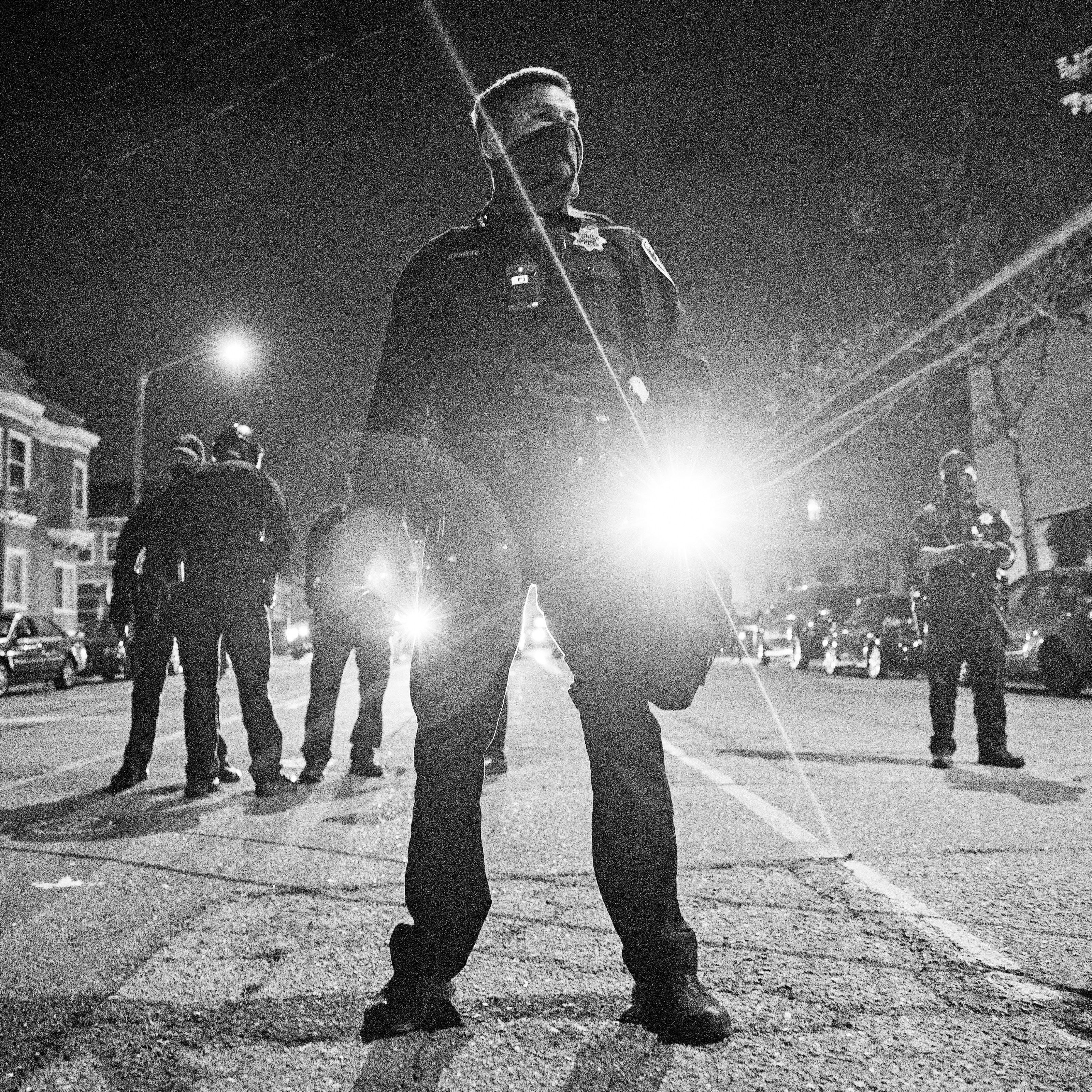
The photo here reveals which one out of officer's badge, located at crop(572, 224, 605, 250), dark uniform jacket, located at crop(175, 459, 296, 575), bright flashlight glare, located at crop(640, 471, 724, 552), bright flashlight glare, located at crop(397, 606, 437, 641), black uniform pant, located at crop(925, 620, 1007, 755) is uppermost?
officer's badge, located at crop(572, 224, 605, 250)

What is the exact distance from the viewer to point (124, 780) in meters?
5.80

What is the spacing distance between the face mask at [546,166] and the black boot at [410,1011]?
5.90 ft

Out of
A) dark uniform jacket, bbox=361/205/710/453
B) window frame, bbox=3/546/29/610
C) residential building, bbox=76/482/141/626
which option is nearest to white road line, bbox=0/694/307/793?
dark uniform jacket, bbox=361/205/710/453

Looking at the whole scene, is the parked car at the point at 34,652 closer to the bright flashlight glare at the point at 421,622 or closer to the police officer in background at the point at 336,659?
the police officer in background at the point at 336,659

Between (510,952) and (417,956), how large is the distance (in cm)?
58

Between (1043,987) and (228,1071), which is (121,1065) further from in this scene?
(1043,987)

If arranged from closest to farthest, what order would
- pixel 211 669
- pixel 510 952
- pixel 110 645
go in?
pixel 510 952 < pixel 211 669 < pixel 110 645

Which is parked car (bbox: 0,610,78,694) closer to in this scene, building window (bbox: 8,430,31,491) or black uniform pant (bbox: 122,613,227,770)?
black uniform pant (bbox: 122,613,227,770)

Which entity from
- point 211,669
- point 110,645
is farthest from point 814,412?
point 211,669

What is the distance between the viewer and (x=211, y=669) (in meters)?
5.77

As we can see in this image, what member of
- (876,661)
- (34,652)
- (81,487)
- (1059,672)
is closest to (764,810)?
(1059,672)

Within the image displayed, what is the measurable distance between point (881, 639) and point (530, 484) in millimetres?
17431

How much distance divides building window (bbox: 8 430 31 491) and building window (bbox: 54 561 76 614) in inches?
180

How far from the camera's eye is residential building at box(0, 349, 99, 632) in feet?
111
